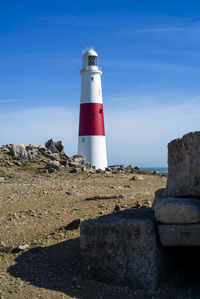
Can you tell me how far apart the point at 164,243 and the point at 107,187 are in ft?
21.0

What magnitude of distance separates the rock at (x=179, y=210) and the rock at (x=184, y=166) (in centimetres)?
26

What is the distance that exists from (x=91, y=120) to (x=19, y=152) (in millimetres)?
8635

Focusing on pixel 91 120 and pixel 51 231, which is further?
pixel 91 120

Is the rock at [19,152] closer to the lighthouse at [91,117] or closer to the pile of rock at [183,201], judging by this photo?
the lighthouse at [91,117]

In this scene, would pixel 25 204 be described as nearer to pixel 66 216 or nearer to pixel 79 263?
pixel 66 216

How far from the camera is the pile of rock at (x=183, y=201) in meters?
5.14

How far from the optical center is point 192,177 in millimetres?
5438

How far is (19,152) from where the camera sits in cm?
1762

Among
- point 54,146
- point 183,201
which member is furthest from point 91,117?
point 183,201

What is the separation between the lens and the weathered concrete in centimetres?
540

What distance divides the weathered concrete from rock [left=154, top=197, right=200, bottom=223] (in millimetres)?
271

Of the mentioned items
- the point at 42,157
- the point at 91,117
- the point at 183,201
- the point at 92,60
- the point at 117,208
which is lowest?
the point at 117,208

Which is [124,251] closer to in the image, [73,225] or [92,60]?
[73,225]

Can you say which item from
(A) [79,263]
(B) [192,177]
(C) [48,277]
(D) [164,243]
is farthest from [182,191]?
(C) [48,277]
